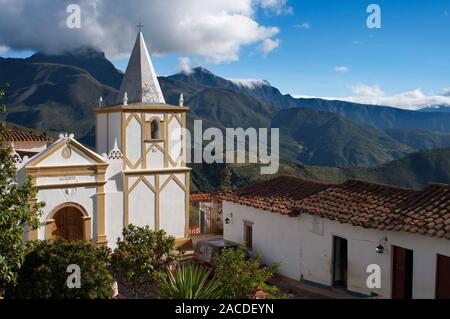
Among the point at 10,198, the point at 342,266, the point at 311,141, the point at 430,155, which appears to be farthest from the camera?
the point at 311,141

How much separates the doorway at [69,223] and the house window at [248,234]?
581cm

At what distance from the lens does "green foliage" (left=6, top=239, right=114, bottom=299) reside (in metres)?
9.26

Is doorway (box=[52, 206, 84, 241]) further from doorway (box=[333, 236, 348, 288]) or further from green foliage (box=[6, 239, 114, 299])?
doorway (box=[333, 236, 348, 288])

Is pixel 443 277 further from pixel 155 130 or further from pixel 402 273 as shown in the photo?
pixel 155 130

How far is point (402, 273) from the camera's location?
12445mm

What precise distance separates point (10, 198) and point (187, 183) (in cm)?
1094

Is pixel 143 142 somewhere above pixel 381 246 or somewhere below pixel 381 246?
above

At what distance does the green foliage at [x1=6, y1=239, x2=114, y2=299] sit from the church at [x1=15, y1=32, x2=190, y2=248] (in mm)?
6335

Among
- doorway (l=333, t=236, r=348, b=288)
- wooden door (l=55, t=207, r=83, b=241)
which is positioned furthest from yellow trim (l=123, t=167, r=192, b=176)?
doorway (l=333, t=236, r=348, b=288)

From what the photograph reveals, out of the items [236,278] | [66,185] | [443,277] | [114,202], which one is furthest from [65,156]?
[443,277]

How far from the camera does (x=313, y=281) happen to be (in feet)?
48.6

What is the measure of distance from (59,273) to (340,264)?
838 cm

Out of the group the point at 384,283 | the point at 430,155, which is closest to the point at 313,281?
the point at 384,283
